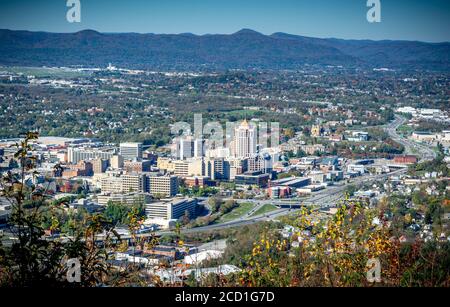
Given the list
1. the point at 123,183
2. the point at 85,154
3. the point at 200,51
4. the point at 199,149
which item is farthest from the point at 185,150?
the point at 200,51

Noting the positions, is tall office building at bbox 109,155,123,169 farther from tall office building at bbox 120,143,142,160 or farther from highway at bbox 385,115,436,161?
highway at bbox 385,115,436,161

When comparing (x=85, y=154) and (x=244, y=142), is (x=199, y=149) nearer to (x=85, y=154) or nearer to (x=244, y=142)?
(x=244, y=142)

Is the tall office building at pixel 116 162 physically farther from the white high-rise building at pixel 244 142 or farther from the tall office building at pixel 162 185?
the white high-rise building at pixel 244 142

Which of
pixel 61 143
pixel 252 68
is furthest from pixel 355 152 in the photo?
pixel 252 68

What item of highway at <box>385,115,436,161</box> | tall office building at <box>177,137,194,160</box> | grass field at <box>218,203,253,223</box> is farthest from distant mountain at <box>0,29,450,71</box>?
grass field at <box>218,203,253,223</box>

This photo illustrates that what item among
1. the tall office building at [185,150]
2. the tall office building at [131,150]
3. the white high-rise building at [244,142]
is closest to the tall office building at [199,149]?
the tall office building at [185,150]

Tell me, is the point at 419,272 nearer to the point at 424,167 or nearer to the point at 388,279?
the point at 388,279

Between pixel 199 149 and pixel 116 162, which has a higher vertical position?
pixel 199 149
